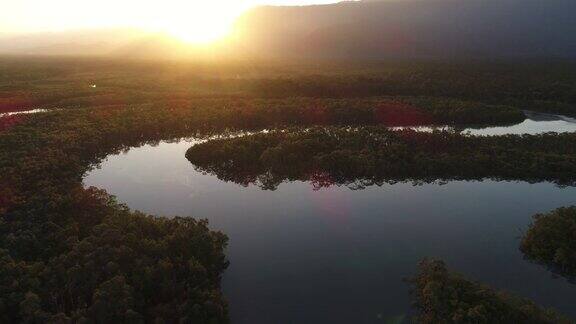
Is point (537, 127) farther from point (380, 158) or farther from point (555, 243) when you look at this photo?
point (555, 243)

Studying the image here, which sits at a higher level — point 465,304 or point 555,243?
point 465,304

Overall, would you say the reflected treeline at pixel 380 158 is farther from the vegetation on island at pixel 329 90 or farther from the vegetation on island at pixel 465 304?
the vegetation on island at pixel 329 90

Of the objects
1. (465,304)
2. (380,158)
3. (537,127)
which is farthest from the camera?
(537,127)

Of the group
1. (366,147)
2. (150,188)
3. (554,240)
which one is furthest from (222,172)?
(554,240)

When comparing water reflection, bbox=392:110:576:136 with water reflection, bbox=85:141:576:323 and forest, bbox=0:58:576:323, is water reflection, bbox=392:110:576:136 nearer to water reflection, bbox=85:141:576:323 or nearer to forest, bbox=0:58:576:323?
forest, bbox=0:58:576:323

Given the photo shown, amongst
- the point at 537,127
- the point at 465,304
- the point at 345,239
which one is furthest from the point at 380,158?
the point at 537,127

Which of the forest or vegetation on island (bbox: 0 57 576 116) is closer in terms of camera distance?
the forest

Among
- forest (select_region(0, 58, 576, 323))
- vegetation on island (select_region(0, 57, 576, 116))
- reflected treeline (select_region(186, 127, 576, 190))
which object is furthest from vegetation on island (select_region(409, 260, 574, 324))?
vegetation on island (select_region(0, 57, 576, 116))
